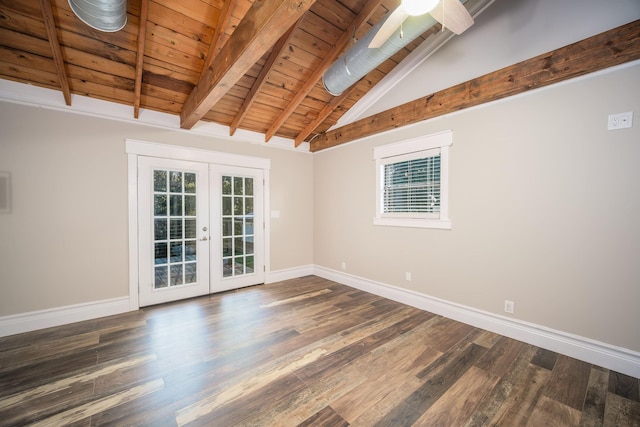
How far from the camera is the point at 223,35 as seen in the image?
8.69 ft

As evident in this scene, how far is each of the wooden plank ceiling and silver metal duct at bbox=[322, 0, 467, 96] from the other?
1.05ft

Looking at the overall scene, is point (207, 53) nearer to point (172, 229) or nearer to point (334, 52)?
point (334, 52)

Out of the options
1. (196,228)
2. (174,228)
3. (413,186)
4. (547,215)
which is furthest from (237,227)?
(547,215)

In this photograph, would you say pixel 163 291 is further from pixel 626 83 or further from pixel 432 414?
pixel 626 83

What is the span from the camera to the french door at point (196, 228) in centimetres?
357

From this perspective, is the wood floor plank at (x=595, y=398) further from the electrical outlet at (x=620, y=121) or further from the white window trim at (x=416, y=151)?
the electrical outlet at (x=620, y=121)

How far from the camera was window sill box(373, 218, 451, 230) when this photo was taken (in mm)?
3242

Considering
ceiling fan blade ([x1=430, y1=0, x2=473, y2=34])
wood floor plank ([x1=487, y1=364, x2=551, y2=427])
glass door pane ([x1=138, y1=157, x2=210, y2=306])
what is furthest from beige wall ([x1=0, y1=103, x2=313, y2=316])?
wood floor plank ([x1=487, y1=364, x2=551, y2=427])

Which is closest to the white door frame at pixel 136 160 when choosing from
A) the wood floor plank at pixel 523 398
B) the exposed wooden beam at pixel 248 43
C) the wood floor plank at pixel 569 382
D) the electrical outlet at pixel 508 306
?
the exposed wooden beam at pixel 248 43

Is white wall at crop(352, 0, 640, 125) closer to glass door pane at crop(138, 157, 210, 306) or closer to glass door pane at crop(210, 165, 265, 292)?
glass door pane at crop(210, 165, 265, 292)

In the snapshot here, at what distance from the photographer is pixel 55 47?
241 cm

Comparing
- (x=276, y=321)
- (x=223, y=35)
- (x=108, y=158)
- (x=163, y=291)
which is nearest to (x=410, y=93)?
(x=223, y=35)

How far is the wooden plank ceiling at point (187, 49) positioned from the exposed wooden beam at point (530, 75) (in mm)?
820

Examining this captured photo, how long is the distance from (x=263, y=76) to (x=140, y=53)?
1279 millimetres
